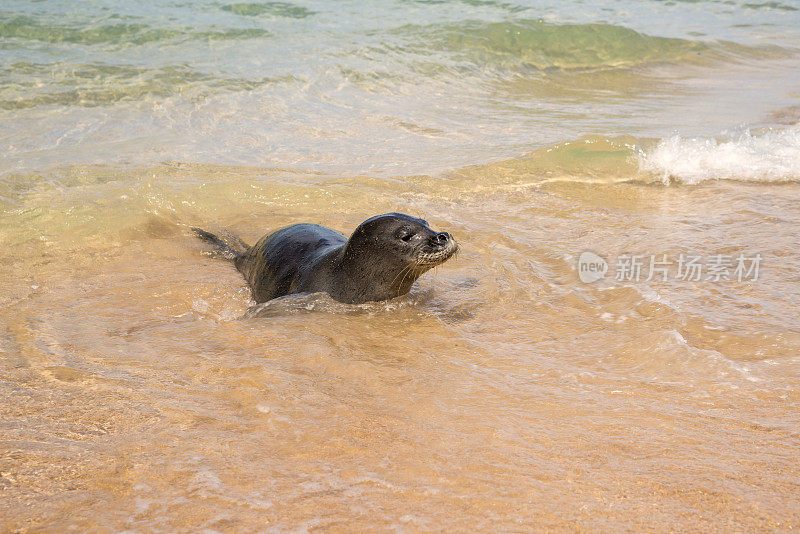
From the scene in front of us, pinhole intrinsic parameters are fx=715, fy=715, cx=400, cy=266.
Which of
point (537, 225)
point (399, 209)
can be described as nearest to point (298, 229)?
point (399, 209)

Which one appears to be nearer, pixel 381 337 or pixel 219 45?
pixel 381 337

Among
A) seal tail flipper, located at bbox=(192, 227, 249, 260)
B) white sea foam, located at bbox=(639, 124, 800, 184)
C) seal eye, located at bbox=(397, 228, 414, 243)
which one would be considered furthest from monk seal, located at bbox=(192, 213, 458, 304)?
white sea foam, located at bbox=(639, 124, 800, 184)

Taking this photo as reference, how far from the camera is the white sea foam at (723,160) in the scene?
7.50 metres

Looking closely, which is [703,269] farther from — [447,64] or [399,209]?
[447,64]

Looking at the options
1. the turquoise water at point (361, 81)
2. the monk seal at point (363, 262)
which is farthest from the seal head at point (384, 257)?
the turquoise water at point (361, 81)

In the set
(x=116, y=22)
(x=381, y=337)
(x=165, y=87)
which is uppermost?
(x=116, y=22)

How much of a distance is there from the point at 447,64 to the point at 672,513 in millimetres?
12039

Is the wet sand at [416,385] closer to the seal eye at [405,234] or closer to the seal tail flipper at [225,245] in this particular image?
the seal tail flipper at [225,245]

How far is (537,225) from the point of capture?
6336mm

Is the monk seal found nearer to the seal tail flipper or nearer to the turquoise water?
the seal tail flipper

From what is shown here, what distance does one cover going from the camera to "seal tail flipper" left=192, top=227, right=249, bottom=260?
6.02 meters

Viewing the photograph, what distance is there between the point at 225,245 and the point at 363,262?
6.46 ft

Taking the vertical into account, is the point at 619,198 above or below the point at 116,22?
below

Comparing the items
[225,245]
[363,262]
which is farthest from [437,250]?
[225,245]
